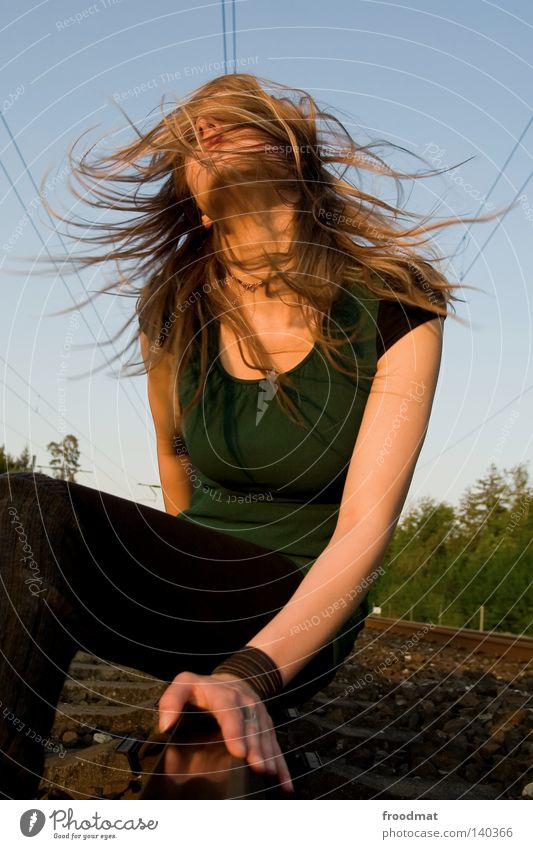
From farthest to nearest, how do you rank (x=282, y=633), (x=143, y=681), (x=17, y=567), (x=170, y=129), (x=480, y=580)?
(x=480, y=580)
(x=143, y=681)
(x=170, y=129)
(x=17, y=567)
(x=282, y=633)

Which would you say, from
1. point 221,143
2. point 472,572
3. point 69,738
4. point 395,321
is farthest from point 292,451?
point 472,572

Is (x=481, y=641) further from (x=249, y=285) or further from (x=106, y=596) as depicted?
(x=106, y=596)

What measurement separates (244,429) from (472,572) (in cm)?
1409

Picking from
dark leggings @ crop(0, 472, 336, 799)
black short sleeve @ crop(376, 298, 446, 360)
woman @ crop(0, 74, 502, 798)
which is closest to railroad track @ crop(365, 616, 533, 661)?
woman @ crop(0, 74, 502, 798)

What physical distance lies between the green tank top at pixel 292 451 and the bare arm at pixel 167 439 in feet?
0.87

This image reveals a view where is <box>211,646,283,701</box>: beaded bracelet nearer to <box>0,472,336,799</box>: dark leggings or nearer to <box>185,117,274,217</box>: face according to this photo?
<box>0,472,336,799</box>: dark leggings

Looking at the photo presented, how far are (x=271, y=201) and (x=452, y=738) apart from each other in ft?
6.81

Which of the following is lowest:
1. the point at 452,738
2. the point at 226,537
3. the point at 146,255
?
the point at 452,738

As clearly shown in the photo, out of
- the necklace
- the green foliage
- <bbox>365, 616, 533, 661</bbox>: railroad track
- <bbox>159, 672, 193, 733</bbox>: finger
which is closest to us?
<bbox>159, 672, 193, 733</bbox>: finger

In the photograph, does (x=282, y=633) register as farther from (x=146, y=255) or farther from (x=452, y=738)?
(x=452, y=738)

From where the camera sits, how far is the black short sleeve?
2197mm

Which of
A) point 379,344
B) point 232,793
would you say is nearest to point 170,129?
point 379,344

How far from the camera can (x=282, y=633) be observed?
1.51m

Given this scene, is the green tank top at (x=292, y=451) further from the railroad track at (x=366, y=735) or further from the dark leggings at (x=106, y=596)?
the railroad track at (x=366, y=735)
